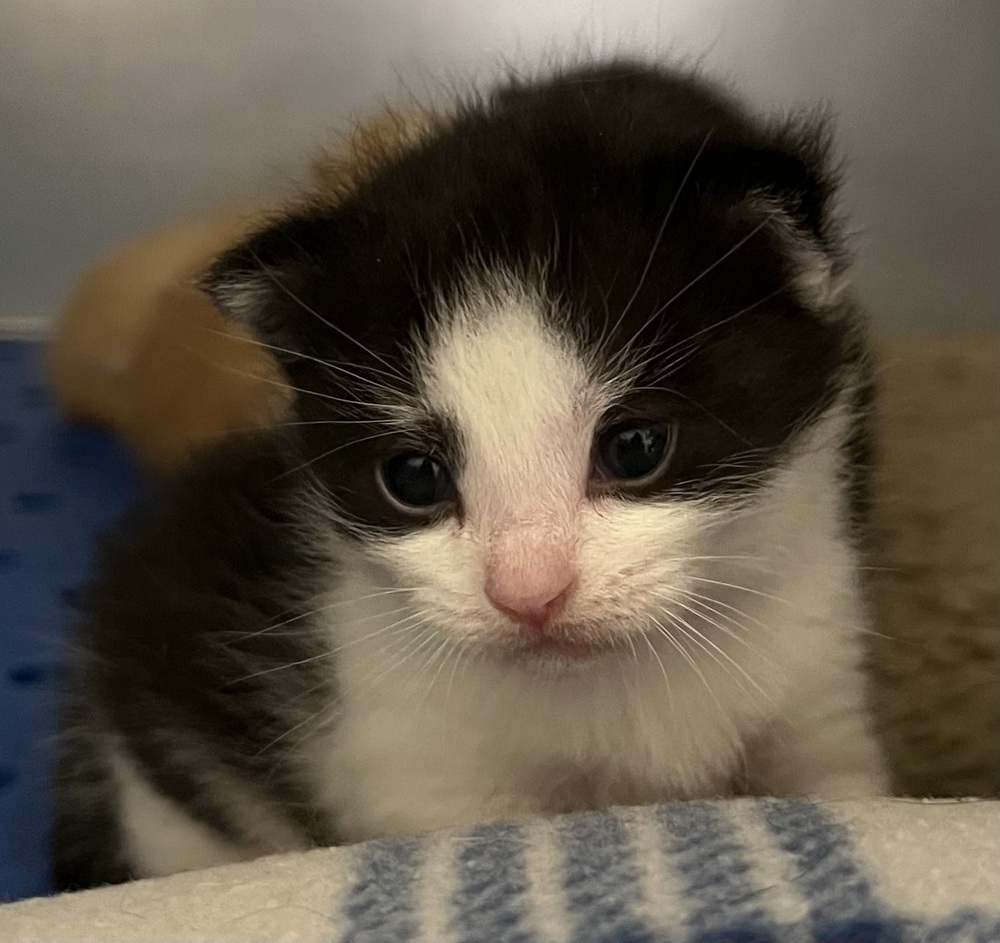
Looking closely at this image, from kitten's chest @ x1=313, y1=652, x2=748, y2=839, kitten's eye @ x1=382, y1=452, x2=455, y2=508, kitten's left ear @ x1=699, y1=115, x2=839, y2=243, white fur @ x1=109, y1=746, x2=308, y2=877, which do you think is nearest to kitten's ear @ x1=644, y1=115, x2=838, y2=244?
kitten's left ear @ x1=699, y1=115, x2=839, y2=243

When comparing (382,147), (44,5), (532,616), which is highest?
(44,5)

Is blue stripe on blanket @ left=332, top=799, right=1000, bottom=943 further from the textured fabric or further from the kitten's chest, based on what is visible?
the kitten's chest

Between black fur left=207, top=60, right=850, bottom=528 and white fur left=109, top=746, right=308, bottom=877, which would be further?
white fur left=109, top=746, right=308, bottom=877

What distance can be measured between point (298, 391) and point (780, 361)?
1.20 feet

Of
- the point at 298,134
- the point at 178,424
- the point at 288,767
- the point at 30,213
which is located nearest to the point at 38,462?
the point at 178,424

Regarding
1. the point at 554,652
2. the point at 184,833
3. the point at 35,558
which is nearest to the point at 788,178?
the point at 554,652

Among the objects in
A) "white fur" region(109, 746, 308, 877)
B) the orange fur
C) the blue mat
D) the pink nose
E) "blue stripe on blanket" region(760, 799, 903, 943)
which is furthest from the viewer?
the orange fur

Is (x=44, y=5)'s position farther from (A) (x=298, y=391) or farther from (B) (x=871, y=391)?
(B) (x=871, y=391)

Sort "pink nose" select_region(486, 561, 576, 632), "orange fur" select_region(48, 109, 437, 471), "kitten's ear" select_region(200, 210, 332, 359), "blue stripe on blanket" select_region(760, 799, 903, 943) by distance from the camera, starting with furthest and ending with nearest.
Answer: "orange fur" select_region(48, 109, 437, 471) < "kitten's ear" select_region(200, 210, 332, 359) < "pink nose" select_region(486, 561, 576, 632) < "blue stripe on blanket" select_region(760, 799, 903, 943)

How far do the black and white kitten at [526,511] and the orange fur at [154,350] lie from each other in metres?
0.41

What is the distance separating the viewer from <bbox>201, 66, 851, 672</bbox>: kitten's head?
2.56 ft

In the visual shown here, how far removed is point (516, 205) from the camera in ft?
2.75

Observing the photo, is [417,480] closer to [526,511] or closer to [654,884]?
[526,511]

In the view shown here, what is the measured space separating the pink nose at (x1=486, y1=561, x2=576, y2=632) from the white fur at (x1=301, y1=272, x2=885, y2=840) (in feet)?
0.07
